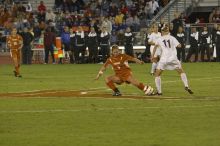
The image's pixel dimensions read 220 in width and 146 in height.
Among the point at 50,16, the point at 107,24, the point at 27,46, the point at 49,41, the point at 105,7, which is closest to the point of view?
the point at 49,41

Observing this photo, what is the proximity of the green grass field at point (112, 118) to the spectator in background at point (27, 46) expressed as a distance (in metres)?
16.4

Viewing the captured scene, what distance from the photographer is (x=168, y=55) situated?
21.4 metres

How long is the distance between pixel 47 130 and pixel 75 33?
27120 mm

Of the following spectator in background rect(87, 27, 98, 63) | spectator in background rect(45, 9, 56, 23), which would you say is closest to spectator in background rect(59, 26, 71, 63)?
spectator in background rect(87, 27, 98, 63)

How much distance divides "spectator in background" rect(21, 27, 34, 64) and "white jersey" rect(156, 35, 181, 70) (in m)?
20.6

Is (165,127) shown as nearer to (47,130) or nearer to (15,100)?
(47,130)

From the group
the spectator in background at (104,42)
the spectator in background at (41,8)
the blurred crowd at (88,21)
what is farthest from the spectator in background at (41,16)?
the spectator in background at (104,42)

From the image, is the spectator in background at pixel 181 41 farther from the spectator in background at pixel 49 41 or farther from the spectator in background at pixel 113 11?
the spectator in background at pixel 49 41

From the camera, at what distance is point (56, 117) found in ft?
52.7

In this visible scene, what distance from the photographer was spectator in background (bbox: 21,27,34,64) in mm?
41344

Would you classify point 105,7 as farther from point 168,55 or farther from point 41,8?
point 168,55

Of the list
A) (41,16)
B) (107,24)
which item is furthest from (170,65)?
(41,16)

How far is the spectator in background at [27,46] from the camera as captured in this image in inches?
1628

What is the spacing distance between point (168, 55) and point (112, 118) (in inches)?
235
